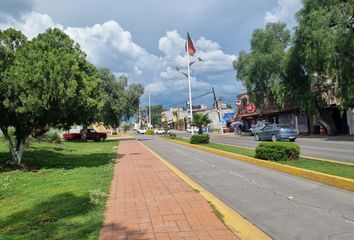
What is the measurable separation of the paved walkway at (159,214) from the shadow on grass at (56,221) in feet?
1.00

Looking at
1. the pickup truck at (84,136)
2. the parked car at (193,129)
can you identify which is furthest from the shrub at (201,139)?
the pickup truck at (84,136)

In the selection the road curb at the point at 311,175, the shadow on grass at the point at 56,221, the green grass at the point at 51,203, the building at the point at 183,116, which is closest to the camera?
the shadow on grass at the point at 56,221

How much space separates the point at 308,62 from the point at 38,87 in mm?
23997

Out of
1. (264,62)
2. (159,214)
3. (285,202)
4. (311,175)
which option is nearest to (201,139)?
(264,62)

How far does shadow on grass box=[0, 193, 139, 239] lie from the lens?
642 cm

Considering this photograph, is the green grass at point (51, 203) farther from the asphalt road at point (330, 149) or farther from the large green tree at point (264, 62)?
the large green tree at point (264, 62)

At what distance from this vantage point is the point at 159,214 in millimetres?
7340

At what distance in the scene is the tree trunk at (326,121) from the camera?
38.4 meters

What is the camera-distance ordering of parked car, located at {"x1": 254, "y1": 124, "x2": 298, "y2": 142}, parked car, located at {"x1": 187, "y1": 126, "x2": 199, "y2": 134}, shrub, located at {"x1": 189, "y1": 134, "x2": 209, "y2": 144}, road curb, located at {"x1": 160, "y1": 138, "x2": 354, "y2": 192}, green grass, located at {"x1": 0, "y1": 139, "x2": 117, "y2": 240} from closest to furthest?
1. green grass, located at {"x1": 0, "y1": 139, "x2": 117, "y2": 240}
2. road curb, located at {"x1": 160, "y1": 138, "x2": 354, "y2": 192}
3. shrub, located at {"x1": 189, "y1": 134, "x2": 209, "y2": 144}
4. parked car, located at {"x1": 254, "y1": 124, "x2": 298, "y2": 142}
5. parked car, located at {"x1": 187, "y1": 126, "x2": 199, "y2": 134}

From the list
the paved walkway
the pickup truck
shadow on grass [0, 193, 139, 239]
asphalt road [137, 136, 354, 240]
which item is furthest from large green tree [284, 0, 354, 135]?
shadow on grass [0, 193, 139, 239]

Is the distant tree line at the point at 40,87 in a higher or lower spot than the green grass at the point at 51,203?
higher

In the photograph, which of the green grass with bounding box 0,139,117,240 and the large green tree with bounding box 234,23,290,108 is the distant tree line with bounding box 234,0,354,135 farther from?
the green grass with bounding box 0,139,117,240

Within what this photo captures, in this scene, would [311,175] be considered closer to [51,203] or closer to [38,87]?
[51,203]

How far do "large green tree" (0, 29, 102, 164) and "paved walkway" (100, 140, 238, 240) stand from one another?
214 inches
